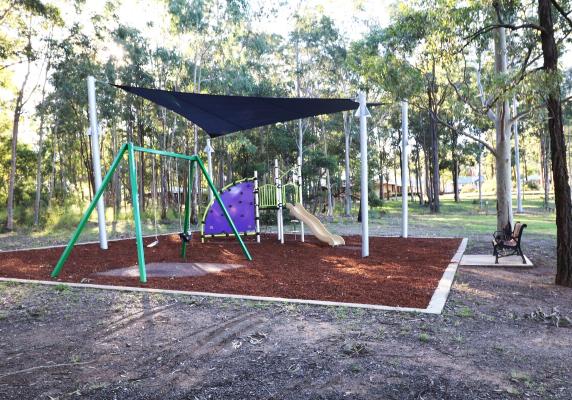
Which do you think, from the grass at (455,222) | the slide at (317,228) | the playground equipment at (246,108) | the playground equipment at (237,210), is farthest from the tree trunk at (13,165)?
the grass at (455,222)

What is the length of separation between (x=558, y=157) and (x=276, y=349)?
13.3ft

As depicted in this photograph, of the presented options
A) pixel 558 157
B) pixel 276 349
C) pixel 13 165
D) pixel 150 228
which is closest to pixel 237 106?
pixel 558 157

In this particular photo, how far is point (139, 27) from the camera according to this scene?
58.2 ft

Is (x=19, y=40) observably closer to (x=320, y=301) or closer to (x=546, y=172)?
(x=320, y=301)

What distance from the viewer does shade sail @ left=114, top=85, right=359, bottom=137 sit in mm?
6391

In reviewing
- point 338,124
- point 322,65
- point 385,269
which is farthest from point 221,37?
point 385,269


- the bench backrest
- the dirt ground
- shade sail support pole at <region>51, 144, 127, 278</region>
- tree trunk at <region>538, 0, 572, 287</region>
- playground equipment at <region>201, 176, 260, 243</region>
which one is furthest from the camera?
playground equipment at <region>201, 176, 260, 243</region>

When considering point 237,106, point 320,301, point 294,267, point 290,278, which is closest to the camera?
point 320,301

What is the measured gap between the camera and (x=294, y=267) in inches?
256

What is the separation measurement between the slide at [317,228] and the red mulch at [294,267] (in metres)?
0.19

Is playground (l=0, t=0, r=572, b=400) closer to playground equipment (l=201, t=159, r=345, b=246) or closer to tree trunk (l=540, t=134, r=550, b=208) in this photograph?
playground equipment (l=201, t=159, r=345, b=246)

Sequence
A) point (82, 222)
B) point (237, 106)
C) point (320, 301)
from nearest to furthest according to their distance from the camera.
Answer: point (320, 301) → point (82, 222) → point (237, 106)

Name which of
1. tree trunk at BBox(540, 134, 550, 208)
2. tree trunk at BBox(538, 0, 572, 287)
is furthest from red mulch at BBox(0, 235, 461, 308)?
tree trunk at BBox(540, 134, 550, 208)

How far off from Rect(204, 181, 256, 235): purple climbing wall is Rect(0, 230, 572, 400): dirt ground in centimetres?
570
